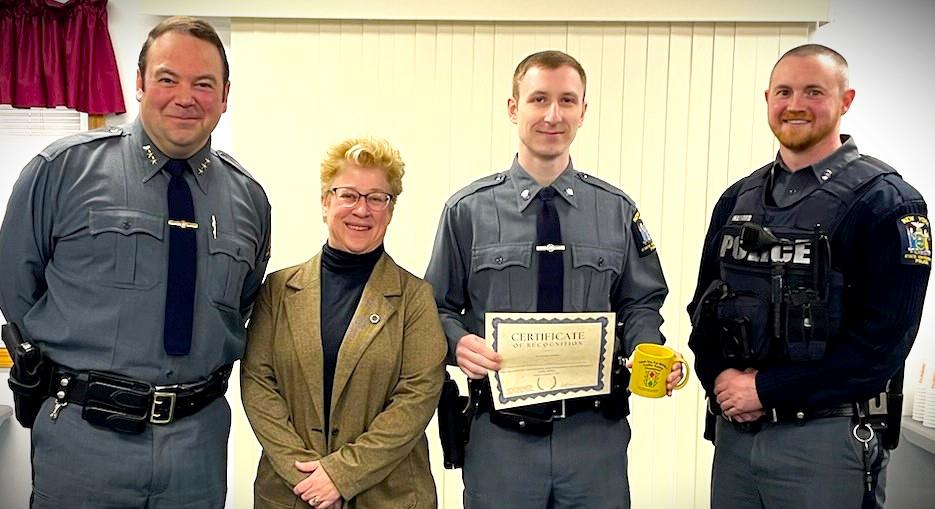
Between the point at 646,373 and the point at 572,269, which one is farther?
the point at 572,269

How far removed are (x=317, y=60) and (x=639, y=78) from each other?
61.2 inches

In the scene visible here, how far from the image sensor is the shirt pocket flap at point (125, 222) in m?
1.92

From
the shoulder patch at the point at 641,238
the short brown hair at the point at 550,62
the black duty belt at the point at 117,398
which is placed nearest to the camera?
the black duty belt at the point at 117,398

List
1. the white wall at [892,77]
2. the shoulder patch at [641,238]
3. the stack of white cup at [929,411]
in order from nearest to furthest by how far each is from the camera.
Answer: the shoulder patch at [641,238], the stack of white cup at [929,411], the white wall at [892,77]

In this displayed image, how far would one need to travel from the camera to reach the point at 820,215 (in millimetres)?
2082

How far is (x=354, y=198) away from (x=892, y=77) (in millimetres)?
3001

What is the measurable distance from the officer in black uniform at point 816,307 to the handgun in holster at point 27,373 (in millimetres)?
1836

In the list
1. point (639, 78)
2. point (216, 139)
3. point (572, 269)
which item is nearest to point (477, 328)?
point (572, 269)

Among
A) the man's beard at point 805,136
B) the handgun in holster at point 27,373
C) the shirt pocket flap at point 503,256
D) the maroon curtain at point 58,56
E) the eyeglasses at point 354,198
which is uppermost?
the maroon curtain at point 58,56

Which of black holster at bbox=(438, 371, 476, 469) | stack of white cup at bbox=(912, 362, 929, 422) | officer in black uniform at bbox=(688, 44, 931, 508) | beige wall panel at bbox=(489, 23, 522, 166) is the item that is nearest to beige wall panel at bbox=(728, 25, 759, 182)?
beige wall panel at bbox=(489, 23, 522, 166)

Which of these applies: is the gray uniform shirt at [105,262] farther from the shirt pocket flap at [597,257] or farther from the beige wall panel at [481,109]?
the beige wall panel at [481,109]

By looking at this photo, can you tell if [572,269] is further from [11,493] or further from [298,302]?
[11,493]

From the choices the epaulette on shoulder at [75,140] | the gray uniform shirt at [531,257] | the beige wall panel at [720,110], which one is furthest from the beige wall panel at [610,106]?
the epaulette on shoulder at [75,140]

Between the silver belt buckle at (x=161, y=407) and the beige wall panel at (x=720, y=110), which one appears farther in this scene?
the beige wall panel at (x=720, y=110)
